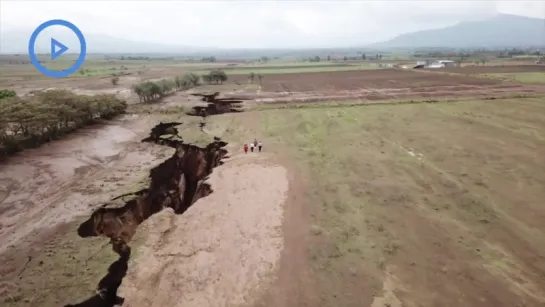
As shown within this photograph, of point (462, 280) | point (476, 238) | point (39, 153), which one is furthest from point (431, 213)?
point (39, 153)

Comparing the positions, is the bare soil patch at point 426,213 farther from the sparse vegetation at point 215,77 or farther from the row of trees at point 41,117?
the sparse vegetation at point 215,77

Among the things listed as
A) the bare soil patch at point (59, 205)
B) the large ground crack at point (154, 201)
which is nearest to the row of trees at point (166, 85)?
the bare soil patch at point (59, 205)

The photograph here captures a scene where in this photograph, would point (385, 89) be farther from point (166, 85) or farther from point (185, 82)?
point (166, 85)

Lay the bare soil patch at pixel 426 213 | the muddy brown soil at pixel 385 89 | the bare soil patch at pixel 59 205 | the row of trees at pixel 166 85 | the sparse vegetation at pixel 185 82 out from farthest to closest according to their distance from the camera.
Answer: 1. the sparse vegetation at pixel 185 82
2. the row of trees at pixel 166 85
3. the muddy brown soil at pixel 385 89
4. the bare soil patch at pixel 59 205
5. the bare soil patch at pixel 426 213

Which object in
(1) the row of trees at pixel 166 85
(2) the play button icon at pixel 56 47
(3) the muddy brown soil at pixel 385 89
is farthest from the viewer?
(1) the row of trees at pixel 166 85

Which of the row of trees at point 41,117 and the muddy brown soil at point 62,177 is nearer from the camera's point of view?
the muddy brown soil at point 62,177

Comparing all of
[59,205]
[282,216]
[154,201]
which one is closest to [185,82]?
[154,201]
